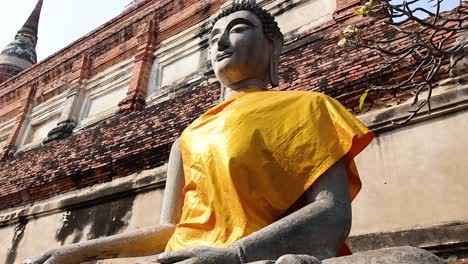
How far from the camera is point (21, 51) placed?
13.0 metres

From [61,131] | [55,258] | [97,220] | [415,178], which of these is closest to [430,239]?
[415,178]

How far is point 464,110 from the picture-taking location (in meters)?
3.44

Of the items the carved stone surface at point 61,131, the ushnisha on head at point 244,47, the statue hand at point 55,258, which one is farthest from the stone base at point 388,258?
the carved stone surface at point 61,131

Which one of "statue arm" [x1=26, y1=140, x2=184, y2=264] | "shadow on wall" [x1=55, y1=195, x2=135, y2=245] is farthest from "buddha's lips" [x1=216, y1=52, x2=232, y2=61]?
"shadow on wall" [x1=55, y1=195, x2=135, y2=245]

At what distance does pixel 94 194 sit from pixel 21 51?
932cm

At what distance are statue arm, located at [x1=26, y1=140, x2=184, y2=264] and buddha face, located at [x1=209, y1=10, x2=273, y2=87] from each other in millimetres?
613

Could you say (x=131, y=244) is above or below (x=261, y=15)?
below

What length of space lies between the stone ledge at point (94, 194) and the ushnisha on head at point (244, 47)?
2.84 m

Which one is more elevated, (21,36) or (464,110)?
(21,36)

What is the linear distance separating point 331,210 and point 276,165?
292 mm

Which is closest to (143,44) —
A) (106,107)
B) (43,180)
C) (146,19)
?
(146,19)

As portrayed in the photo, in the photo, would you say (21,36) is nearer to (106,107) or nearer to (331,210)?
(106,107)

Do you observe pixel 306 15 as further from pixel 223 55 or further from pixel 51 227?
pixel 51 227

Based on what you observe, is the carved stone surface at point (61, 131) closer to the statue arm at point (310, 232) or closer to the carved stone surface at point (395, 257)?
the statue arm at point (310, 232)
